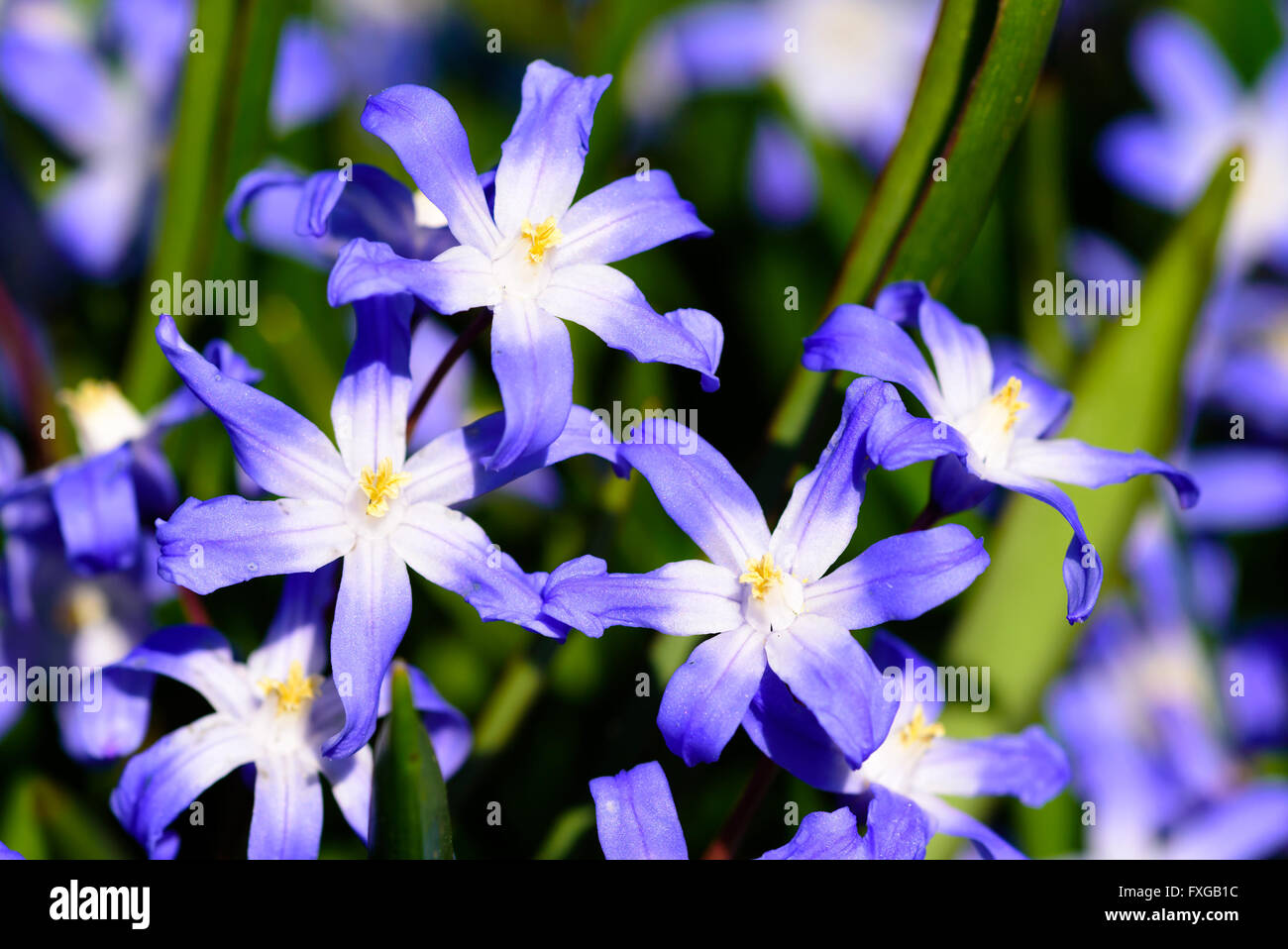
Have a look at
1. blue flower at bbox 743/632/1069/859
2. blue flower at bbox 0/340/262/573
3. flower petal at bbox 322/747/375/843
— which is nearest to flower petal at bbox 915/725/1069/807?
blue flower at bbox 743/632/1069/859

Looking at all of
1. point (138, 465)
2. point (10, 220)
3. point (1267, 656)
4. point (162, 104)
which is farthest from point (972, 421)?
point (10, 220)

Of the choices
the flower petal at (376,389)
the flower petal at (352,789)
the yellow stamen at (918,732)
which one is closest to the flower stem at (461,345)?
the flower petal at (376,389)

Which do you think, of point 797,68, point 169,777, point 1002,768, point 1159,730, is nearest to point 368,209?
point 169,777

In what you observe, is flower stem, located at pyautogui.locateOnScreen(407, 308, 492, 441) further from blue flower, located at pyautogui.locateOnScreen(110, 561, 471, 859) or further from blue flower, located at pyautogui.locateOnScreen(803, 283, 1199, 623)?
blue flower, located at pyautogui.locateOnScreen(803, 283, 1199, 623)

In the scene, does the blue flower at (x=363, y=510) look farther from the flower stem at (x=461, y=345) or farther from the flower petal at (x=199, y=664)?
the flower petal at (x=199, y=664)

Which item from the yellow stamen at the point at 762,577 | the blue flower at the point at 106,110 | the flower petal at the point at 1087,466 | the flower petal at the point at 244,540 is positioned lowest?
the yellow stamen at the point at 762,577
